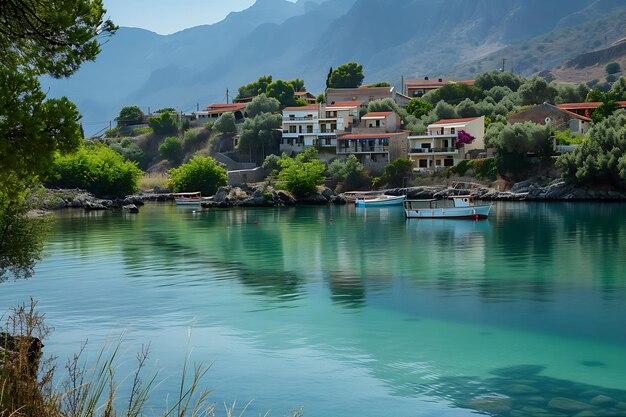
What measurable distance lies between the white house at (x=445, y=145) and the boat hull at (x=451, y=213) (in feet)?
109

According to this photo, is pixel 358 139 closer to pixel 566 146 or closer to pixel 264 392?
pixel 566 146

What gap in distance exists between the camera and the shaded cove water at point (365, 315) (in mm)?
17406

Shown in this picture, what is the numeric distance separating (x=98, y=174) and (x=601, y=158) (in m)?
70.6

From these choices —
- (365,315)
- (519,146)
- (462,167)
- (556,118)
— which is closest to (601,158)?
(519,146)

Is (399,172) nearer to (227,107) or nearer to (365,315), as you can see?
(227,107)

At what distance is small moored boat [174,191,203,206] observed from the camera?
9925 centimetres

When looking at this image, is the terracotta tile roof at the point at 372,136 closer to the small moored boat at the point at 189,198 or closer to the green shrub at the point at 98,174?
the small moored boat at the point at 189,198

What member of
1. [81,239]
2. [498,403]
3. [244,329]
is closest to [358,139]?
[81,239]

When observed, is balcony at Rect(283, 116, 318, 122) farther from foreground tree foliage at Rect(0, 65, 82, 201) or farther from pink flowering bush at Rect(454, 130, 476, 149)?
foreground tree foliage at Rect(0, 65, 82, 201)

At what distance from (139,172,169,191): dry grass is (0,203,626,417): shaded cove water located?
69263mm

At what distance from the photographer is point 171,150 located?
5477 inches

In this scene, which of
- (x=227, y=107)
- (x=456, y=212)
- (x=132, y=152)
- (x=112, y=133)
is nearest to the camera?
(x=456, y=212)

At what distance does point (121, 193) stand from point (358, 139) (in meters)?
38.0

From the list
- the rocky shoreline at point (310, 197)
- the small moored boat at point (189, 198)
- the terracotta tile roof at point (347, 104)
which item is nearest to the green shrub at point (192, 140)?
the terracotta tile roof at point (347, 104)
